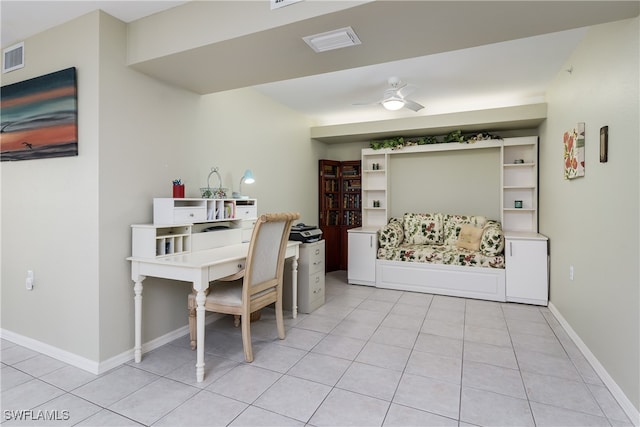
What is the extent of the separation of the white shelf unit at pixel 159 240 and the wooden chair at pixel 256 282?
1.29 ft

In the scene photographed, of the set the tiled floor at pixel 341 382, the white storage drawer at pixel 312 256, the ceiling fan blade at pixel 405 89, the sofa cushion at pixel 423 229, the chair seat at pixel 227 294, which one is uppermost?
the ceiling fan blade at pixel 405 89

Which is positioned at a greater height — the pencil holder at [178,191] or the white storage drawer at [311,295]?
the pencil holder at [178,191]

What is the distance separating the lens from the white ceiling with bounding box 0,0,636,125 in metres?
2.28

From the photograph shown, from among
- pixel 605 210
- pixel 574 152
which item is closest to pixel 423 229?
pixel 574 152

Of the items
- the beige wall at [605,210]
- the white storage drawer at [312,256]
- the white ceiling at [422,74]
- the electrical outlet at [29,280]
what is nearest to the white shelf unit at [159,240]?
the electrical outlet at [29,280]

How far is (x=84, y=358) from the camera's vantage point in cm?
237

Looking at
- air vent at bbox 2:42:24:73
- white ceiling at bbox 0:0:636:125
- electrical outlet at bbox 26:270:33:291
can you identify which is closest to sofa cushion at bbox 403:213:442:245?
white ceiling at bbox 0:0:636:125

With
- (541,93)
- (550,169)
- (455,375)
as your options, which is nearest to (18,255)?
(455,375)

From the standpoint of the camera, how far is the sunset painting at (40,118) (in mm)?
2357

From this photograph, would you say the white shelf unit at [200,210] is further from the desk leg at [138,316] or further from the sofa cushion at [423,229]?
the sofa cushion at [423,229]

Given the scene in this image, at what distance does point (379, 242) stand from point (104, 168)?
135 inches

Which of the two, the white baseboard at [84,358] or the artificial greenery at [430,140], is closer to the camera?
the white baseboard at [84,358]

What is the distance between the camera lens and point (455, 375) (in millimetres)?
2262

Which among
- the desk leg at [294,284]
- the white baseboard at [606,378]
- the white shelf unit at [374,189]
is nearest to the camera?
the white baseboard at [606,378]
